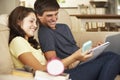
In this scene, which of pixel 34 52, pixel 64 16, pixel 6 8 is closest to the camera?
pixel 34 52

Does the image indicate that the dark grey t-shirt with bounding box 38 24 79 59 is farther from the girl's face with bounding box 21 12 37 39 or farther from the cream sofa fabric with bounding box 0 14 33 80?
the cream sofa fabric with bounding box 0 14 33 80

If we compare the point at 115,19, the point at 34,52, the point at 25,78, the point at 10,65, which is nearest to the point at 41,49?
the point at 34,52

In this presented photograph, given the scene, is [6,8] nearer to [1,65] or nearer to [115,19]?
[115,19]

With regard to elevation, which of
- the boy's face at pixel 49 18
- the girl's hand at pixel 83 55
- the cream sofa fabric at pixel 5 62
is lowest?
the girl's hand at pixel 83 55

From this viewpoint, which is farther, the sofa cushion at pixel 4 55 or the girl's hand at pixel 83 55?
the girl's hand at pixel 83 55

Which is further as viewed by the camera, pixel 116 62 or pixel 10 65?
pixel 116 62

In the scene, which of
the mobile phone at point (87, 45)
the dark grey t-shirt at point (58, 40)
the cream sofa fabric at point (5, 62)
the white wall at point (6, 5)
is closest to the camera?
the cream sofa fabric at point (5, 62)

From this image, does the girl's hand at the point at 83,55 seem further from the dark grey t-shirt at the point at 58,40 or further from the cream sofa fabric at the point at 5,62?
the cream sofa fabric at the point at 5,62

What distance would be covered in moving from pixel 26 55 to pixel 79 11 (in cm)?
473

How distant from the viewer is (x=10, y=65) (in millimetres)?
1429

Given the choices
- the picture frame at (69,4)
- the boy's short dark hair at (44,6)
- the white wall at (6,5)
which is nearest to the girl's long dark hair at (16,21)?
the boy's short dark hair at (44,6)

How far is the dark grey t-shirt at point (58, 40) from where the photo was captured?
6.03ft

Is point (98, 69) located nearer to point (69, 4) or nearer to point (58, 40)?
point (58, 40)

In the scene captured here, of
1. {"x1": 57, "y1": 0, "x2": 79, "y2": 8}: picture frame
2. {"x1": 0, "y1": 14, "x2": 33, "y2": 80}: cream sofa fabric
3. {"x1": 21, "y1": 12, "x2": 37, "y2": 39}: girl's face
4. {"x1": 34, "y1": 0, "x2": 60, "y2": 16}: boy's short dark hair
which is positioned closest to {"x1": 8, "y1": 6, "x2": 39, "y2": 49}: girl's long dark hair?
{"x1": 21, "y1": 12, "x2": 37, "y2": 39}: girl's face
